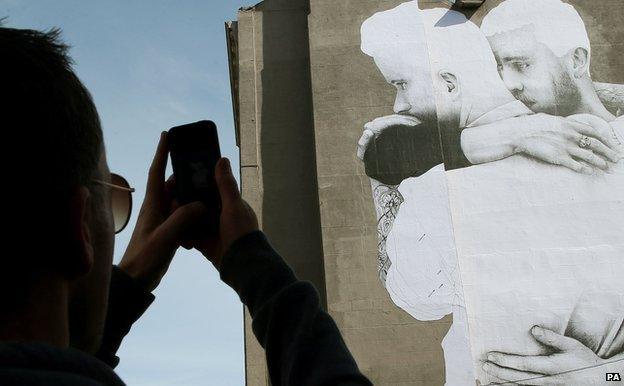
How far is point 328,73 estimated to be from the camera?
57.7 ft

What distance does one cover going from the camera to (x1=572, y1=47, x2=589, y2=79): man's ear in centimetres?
1766

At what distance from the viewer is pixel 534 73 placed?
17484 mm

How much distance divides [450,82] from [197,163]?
16474mm

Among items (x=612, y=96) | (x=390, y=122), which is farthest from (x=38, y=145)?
(x=612, y=96)

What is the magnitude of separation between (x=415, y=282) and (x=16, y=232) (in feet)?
48.2

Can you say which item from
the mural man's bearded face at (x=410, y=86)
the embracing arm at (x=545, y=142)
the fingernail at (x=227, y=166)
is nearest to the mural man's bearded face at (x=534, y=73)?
the embracing arm at (x=545, y=142)

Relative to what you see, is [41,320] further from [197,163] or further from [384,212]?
[384,212]

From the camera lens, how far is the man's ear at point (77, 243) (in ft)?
3.44

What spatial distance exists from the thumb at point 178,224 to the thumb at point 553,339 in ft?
47.4

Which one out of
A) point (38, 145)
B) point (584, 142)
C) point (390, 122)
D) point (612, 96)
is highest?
point (38, 145)

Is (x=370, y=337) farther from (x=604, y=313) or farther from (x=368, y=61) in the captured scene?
(x=368, y=61)

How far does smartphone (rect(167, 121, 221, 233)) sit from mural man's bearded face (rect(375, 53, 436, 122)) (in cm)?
1564

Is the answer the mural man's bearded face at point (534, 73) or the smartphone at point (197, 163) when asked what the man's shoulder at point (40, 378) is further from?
the mural man's bearded face at point (534, 73)

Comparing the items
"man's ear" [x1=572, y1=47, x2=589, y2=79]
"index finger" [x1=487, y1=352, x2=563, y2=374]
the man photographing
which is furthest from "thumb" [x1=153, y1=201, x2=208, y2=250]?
"man's ear" [x1=572, y1=47, x2=589, y2=79]
